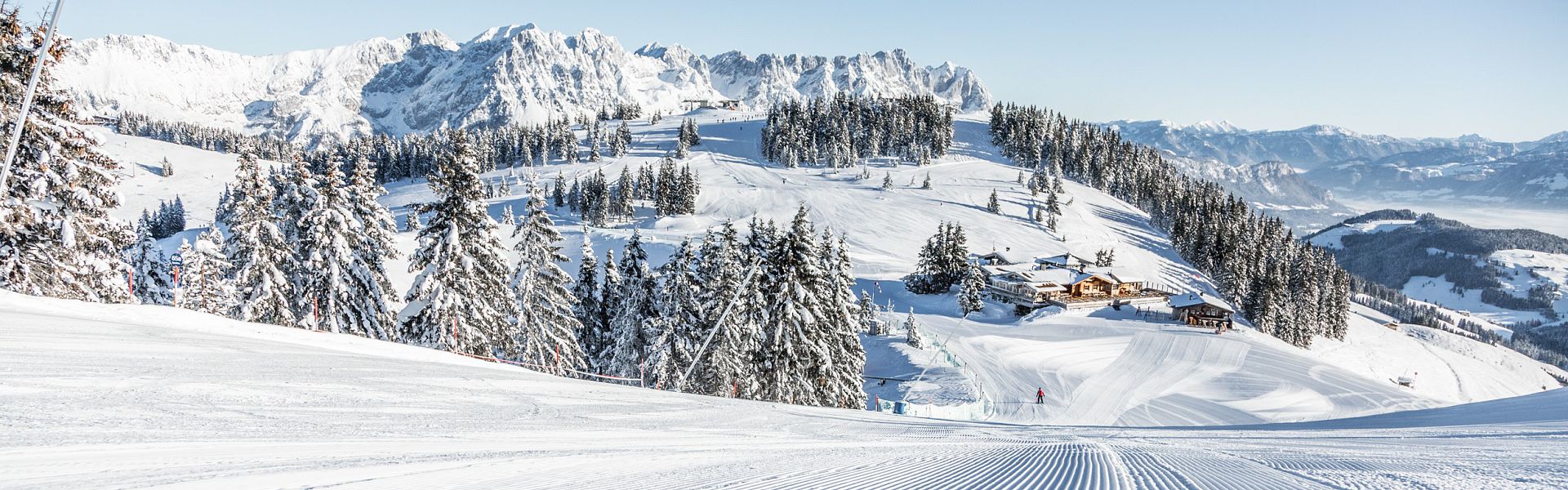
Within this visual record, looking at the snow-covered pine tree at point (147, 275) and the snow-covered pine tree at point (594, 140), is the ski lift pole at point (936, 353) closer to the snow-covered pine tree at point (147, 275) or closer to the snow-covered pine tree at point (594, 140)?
the snow-covered pine tree at point (147, 275)

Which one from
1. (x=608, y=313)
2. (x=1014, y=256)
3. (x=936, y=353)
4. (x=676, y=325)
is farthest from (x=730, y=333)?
(x=1014, y=256)

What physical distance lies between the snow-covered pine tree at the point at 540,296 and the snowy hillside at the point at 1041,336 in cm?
1034

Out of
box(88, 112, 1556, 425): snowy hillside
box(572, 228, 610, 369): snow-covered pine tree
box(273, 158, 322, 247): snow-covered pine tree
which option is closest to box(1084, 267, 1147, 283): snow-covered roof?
box(88, 112, 1556, 425): snowy hillside

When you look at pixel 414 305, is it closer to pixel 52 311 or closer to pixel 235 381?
pixel 52 311

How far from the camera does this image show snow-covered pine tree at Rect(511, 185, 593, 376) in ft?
90.7

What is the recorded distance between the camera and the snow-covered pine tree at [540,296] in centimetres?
2766

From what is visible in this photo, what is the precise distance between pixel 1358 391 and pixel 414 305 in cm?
5150

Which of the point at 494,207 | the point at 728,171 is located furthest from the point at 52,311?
the point at 728,171

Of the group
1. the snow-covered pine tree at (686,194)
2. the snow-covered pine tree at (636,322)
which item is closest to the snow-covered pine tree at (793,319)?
the snow-covered pine tree at (636,322)

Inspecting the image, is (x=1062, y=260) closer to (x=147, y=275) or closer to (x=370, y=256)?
(x=370, y=256)

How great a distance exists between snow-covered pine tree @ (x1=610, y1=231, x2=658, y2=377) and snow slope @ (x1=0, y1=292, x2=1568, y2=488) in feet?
66.1

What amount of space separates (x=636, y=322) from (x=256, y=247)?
48.7 feet

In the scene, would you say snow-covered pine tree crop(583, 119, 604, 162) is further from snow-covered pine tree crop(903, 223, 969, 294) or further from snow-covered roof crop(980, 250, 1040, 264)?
snow-covered pine tree crop(903, 223, 969, 294)

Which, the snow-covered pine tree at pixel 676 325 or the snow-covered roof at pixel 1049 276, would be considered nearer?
the snow-covered pine tree at pixel 676 325
